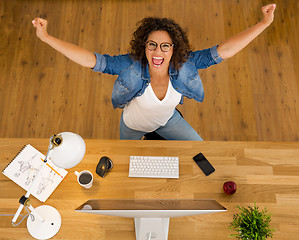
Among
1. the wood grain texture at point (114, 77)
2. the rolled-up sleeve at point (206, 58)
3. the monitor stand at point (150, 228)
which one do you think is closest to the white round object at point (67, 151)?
the monitor stand at point (150, 228)

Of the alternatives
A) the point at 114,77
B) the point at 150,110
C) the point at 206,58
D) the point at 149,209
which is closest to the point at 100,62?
the point at 150,110

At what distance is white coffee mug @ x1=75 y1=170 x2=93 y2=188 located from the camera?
1.51 meters

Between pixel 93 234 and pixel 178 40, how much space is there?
47.2 inches

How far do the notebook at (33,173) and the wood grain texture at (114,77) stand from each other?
1069mm

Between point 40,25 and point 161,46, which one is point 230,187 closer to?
point 161,46

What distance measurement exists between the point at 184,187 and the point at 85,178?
56cm

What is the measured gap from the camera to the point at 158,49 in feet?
5.32

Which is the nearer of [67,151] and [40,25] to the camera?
[67,151]

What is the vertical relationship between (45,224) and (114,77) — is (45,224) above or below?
below

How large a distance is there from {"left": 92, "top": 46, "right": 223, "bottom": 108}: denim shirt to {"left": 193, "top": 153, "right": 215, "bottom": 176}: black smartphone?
0.45m

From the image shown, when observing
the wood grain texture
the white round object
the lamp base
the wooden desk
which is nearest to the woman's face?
the wooden desk

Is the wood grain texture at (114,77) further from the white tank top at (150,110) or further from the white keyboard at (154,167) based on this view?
Answer: the white keyboard at (154,167)

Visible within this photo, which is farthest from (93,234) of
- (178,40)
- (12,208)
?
(178,40)

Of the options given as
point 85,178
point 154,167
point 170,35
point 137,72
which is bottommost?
point 85,178
